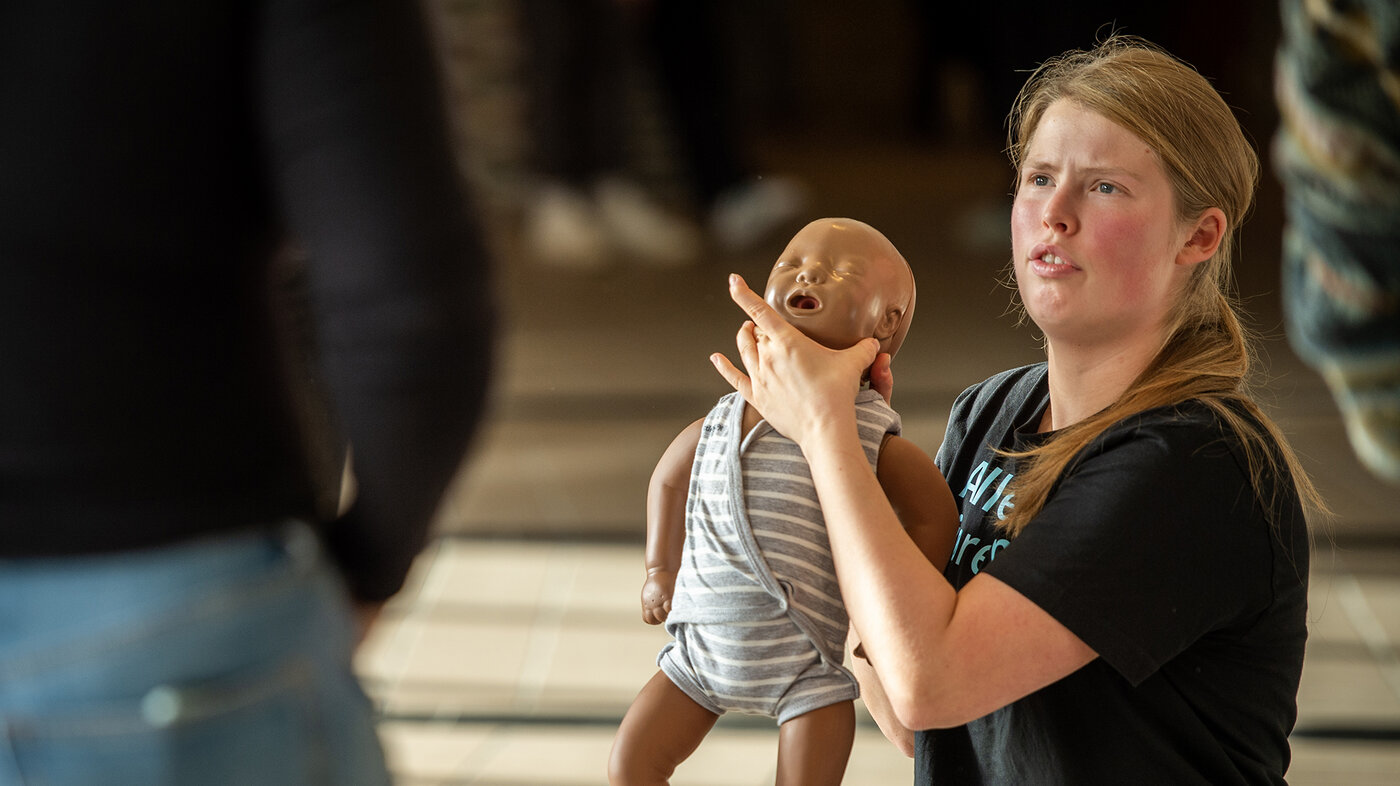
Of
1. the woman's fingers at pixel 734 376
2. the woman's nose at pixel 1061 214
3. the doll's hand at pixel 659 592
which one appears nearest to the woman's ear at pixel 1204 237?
the woman's nose at pixel 1061 214

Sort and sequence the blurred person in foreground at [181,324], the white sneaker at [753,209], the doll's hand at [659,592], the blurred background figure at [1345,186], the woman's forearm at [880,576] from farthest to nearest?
the white sneaker at [753,209], the blurred background figure at [1345,186], the doll's hand at [659,592], the woman's forearm at [880,576], the blurred person in foreground at [181,324]

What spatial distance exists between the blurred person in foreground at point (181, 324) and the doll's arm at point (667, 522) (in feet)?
1.19

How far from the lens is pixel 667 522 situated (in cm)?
97

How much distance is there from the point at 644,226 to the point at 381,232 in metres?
2.05

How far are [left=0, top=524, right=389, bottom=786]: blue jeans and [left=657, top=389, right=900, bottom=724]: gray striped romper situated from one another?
0.33m

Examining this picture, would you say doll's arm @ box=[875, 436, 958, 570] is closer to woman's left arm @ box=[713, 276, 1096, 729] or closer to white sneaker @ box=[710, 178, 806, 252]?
woman's left arm @ box=[713, 276, 1096, 729]

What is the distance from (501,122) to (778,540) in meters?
1.91

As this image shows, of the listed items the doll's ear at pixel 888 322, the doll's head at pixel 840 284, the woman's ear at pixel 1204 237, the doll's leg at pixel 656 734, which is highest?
the woman's ear at pixel 1204 237

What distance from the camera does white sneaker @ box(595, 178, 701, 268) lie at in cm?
259

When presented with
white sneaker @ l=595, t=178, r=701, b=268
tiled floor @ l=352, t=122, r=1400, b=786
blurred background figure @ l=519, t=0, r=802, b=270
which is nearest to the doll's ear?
tiled floor @ l=352, t=122, r=1400, b=786

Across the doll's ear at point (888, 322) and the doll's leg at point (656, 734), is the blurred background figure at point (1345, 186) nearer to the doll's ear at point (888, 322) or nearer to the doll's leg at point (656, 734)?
the doll's ear at point (888, 322)

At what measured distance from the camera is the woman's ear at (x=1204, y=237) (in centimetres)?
99

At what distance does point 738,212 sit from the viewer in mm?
2492

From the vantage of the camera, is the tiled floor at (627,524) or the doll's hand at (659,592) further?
the tiled floor at (627,524)
